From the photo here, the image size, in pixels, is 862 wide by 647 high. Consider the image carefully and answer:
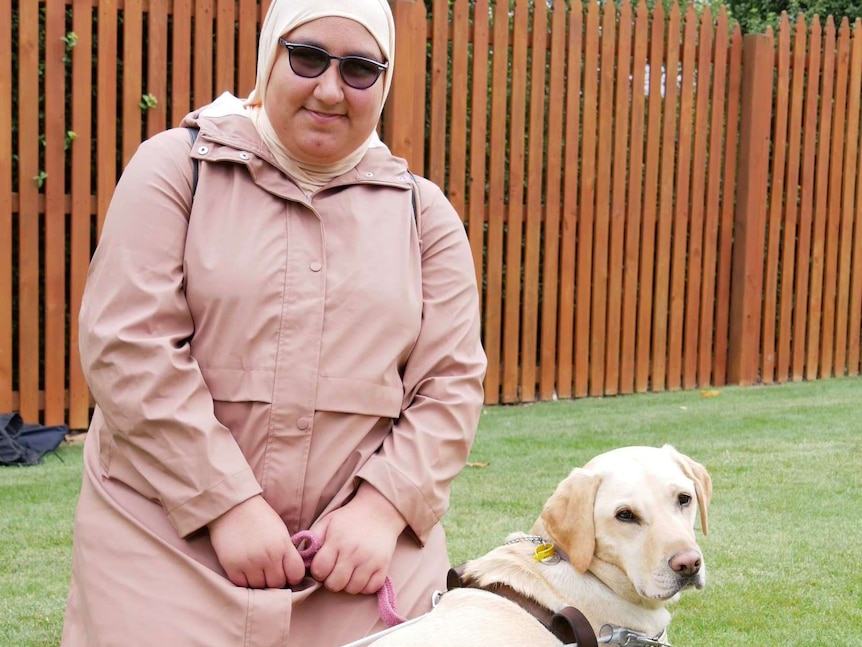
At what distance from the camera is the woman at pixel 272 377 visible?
2.48 m

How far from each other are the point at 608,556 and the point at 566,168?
633cm

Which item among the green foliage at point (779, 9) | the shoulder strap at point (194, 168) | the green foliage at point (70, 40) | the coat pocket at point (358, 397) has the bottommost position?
the coat pocket at point (358, 397)

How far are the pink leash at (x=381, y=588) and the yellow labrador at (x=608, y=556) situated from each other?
5.3 inches

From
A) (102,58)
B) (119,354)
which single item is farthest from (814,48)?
(119,354)

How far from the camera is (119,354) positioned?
98.5 inches

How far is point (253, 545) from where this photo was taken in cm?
246

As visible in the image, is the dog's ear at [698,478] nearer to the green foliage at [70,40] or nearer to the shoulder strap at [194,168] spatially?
the shoulder strap at [194,168]

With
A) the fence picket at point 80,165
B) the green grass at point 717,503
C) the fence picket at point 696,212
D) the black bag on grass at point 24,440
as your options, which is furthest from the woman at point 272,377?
the fence picket at point 696,212

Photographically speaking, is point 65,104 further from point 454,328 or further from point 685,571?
point 685,571

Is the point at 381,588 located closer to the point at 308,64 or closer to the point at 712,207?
the point at 308,64

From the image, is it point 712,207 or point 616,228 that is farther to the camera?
point 712,207

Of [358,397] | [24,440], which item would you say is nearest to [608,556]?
[358,397]

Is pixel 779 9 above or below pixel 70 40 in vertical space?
above

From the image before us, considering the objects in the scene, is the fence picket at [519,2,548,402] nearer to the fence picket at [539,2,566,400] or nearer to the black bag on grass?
the fence picket at [539,2,566,400]
